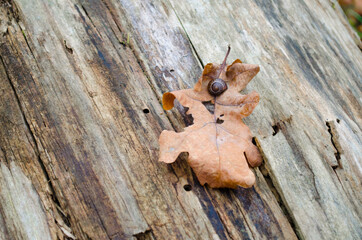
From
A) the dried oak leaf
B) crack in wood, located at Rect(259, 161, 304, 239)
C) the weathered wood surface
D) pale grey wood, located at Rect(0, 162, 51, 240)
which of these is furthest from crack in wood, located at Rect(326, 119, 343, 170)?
pale grey wood, located at Rect(0, 162, 51, 240)

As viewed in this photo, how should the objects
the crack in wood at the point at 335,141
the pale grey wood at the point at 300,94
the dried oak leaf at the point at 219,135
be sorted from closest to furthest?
the dried oak leaf at the point at 219,135 → the pale grey wood at the point at 300,94 → the crack in wood at the point at 335,141

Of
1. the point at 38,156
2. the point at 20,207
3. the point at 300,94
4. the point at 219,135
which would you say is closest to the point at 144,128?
the point at 219,135

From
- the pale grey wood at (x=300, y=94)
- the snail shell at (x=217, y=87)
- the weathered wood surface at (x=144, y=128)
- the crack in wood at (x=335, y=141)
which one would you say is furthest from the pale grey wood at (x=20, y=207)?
the crack in wood at (x=335, y=141)

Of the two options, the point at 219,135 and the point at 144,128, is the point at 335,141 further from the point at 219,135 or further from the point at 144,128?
the point at 144,128

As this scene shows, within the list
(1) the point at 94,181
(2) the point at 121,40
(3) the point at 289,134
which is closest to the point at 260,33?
(3) the point at 289,134

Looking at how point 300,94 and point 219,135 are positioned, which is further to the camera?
point 300,94

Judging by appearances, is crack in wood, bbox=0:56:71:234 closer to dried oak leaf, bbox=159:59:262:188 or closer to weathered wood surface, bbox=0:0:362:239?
weathered wood surface, bbox=0:0:362:239

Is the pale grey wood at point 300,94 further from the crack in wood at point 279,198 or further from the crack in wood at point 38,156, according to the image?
the crack in wood at point 38,156
